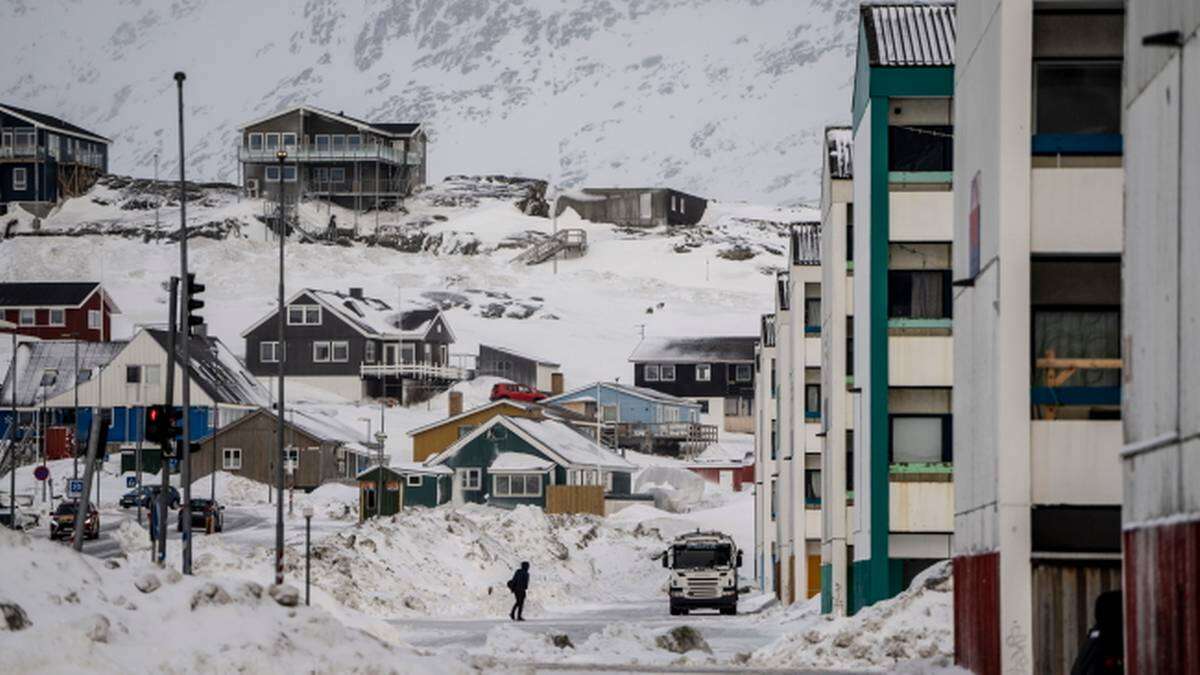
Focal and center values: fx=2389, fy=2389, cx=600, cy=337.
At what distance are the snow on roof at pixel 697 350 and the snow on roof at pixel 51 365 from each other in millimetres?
38719

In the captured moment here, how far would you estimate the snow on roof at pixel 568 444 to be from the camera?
381ft

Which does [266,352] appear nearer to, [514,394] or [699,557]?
[514,394]

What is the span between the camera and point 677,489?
415 ft

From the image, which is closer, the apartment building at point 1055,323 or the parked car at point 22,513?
the apartment building at point 1055,323

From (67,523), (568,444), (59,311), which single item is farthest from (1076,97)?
(59,311)

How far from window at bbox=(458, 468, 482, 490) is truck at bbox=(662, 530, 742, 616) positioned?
4725cm

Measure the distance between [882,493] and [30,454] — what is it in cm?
9450

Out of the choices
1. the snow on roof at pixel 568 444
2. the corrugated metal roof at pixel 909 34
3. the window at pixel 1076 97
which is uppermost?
the corrugated metal roof at pixel 909 34

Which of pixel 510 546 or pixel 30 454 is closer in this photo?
pixel 510 546

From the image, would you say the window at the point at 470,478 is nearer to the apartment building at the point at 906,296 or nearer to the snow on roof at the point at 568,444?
the snow on roof at the point at 568,444

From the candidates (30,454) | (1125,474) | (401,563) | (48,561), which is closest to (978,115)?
(1125,474)

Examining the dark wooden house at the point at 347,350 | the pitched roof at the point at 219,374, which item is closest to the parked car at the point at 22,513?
the pitched roof at the point at 219,374

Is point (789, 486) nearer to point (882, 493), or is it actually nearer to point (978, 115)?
point (882, 493)

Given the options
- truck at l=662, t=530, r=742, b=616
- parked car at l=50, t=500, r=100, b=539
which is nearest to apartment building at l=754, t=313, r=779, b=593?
truck at l=662, t=530, r=742, b=616
